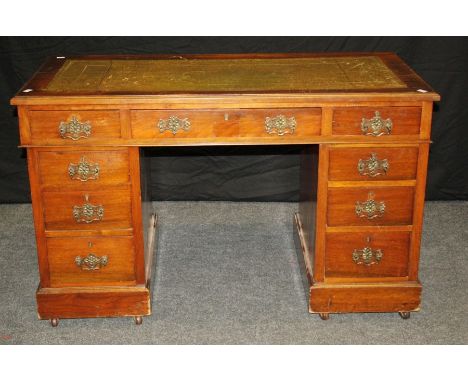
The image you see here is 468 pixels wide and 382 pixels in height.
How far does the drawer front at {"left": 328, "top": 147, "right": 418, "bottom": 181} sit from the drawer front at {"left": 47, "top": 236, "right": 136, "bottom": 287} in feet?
2.83

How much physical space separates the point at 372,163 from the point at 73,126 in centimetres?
113

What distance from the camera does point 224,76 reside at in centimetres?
293

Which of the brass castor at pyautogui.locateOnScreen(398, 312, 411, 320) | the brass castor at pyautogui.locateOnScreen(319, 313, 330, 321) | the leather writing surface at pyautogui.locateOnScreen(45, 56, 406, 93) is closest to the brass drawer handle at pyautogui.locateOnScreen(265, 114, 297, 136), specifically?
the leather writing surface at pyautogui.locateOnScreen(45, 56, 406, 93)

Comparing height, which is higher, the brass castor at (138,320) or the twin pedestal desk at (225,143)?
the twin pedestal desk at (225,143)

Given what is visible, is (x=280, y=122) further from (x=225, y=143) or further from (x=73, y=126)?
(x=73, y=126)

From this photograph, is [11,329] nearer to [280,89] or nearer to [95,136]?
[95,136]

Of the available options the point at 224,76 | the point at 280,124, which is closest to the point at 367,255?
the point at 280,124

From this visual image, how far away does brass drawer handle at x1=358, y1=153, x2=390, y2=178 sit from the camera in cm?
277

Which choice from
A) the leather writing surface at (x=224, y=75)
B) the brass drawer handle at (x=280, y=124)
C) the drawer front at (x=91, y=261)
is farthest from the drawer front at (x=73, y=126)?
the brass drawer handle at (x=280, y=124)

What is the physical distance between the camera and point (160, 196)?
4113 mm

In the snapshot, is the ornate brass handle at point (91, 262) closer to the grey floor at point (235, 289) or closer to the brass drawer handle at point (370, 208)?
the grey floor at point (235, 289)

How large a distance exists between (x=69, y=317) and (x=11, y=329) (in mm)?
234

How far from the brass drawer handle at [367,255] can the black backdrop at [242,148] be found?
118cm

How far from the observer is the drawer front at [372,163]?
276 centimetres
